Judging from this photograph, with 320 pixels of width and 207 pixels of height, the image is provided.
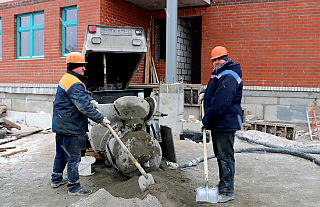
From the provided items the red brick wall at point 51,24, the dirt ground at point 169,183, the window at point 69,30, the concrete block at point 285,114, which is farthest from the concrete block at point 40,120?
the concrete block at point 285,114

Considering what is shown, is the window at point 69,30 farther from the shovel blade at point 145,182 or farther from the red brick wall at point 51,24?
the shovel blade at point 145,182

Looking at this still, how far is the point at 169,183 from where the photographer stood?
13.2ft

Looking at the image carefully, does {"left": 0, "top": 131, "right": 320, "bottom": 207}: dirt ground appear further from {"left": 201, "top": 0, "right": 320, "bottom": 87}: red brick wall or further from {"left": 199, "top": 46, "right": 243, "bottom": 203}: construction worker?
{"left": 201, "top": 0, "right": 320, "bottom": 87}: red brick wall

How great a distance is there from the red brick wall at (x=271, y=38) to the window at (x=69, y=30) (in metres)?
5.20

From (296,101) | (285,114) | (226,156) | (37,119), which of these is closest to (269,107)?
(285,114)

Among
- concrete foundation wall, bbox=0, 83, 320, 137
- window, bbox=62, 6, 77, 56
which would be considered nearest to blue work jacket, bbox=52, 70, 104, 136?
concrete foundation wall, bbox=0, 83, 320, 137

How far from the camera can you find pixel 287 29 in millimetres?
9609

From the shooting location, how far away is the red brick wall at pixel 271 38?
372 inches

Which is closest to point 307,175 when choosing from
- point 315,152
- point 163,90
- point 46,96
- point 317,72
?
point 315,152

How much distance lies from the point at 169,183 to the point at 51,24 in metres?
9.18

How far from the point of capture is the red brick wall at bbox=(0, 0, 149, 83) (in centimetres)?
980

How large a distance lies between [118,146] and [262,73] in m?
7.47

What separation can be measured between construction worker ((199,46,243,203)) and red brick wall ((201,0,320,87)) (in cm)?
681

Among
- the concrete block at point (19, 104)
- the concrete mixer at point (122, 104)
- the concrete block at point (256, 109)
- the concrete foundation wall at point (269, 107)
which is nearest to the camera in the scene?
the concrete mixer at point (122, 104)
